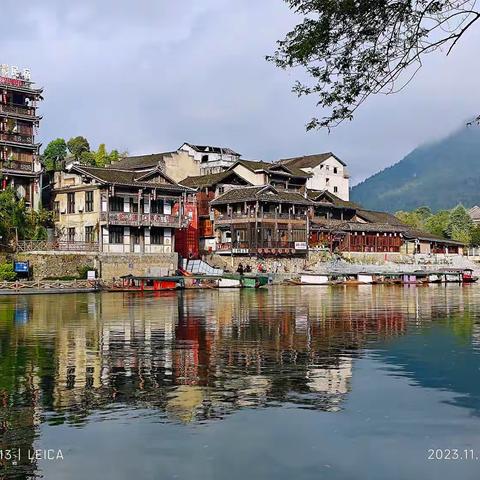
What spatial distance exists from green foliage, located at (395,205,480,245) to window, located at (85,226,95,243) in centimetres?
6153

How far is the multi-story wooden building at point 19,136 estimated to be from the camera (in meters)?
66.4

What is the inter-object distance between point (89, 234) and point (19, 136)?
11351 millimetres

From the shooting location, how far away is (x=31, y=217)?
2579 inches

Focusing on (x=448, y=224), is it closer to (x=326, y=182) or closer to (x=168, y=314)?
(x=326, y=182)

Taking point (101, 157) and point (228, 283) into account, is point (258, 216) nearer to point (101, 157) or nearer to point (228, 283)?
point (228, 283)

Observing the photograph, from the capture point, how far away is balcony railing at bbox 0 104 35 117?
218 ft

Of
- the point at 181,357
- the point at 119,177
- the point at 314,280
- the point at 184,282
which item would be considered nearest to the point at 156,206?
the point at 119,177

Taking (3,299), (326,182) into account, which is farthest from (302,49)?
(326,182)

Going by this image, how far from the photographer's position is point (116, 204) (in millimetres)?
66812

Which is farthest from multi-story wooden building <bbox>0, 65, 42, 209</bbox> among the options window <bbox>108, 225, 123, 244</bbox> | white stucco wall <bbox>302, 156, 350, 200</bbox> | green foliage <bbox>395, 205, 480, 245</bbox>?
green foliage <bbox>395, 205, 480, 245</bbox>

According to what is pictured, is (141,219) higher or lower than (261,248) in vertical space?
higher

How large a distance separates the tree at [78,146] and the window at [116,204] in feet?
98.5

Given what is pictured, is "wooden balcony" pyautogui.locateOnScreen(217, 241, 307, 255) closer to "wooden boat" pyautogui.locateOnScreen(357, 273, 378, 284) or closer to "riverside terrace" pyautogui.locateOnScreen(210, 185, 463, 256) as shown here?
"riverside terrace" pyautogui.locateOnScreen(210, 185, 463, 256)

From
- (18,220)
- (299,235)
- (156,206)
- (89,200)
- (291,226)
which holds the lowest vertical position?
(299,235)
